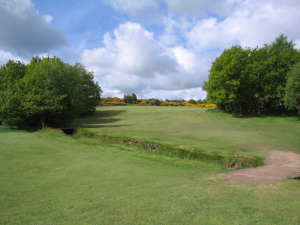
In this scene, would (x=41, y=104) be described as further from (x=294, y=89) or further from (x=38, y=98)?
(x=294, y=89)

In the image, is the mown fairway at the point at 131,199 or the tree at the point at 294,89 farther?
the tree at the point at 294,89

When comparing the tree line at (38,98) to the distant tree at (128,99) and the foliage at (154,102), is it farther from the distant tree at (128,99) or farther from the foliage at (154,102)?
the distant tree at (128,99)

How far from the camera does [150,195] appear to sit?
7359 millimetres

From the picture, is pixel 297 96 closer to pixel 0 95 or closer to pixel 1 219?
pixel 1 219

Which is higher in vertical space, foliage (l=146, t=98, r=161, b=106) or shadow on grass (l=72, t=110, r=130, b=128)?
foliage (l=146, t=98, r=161, b=106)

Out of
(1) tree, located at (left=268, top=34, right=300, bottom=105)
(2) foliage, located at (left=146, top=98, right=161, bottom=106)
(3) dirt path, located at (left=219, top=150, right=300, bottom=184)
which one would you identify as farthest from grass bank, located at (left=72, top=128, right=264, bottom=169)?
(2) foliage, located at (left=146, top=98, right=161, bottom=106)

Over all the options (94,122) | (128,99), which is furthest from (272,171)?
(128,99)

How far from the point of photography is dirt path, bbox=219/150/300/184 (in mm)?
9711

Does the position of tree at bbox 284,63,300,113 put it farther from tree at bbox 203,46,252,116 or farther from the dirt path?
the dirt path

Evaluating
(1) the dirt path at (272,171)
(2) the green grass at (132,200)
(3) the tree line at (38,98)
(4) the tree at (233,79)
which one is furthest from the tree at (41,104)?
(4) the tree at (233,79)

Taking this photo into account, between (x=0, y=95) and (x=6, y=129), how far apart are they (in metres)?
6.14

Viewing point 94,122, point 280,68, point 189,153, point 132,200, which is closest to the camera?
point 132,200

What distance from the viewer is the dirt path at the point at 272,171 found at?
9.71 metres

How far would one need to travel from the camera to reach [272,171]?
12180mm
